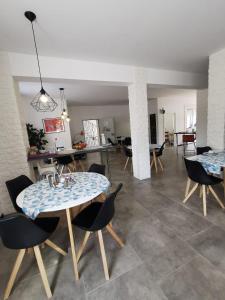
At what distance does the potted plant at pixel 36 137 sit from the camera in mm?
5366

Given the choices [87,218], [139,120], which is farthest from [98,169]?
[139,120]

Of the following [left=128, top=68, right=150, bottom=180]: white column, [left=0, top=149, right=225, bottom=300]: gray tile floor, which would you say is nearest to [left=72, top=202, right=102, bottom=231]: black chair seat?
[left=0, top=149, right=225, bottom=300]: gray tile floor

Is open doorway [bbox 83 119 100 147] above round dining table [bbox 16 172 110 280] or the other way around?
above

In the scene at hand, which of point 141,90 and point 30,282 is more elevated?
point 141,90

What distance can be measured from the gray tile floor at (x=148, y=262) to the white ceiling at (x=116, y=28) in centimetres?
269

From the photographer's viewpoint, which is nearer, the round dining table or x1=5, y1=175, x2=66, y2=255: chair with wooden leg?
the round dining table

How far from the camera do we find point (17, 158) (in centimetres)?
268

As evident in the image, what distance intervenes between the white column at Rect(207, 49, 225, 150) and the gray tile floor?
1450 millimetres

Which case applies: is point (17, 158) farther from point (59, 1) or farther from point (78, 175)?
point (59, 1)

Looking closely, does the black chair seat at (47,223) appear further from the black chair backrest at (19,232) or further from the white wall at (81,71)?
the white wall at (81,71)

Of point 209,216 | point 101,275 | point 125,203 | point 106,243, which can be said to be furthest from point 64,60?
point 209,216

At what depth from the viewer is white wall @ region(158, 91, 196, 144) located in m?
8.34

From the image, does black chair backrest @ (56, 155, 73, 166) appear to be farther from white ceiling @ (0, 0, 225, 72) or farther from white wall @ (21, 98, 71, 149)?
→ white ceiling @ (0, 0, 225, 72)

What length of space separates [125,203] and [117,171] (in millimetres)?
2022
